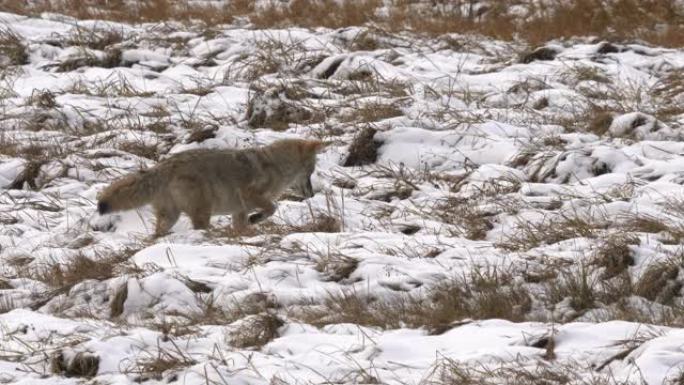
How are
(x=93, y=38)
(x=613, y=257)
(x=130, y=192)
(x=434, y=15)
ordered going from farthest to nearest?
(x=434, y=15), (x=93, y=38), (x=130, y=192), (x=613, y=257)

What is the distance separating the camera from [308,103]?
39.4ft

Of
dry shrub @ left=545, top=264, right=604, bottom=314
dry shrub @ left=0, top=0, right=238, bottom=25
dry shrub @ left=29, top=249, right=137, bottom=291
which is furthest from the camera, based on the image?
dry shrub @ left=0, top=0, right=238, bottom=25

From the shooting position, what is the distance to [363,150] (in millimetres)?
10602

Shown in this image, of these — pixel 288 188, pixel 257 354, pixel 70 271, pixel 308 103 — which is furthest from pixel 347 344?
pixel 308 103

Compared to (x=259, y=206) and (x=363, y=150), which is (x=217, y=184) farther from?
(x=363, y=150)

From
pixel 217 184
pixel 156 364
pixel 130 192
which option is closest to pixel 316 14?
pixel 217 184

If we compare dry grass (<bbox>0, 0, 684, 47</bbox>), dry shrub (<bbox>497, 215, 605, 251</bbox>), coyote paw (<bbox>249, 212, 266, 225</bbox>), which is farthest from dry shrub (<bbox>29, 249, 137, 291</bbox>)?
dry grass (<bbox>0, 0, 684, 47</bbox>)

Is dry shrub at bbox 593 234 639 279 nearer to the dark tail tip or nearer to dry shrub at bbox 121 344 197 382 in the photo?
dry shrub at bbox 121 344 197 382

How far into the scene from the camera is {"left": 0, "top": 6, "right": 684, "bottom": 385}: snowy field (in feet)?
17.7

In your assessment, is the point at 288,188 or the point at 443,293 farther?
the point at 288,188

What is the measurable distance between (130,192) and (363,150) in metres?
2.84

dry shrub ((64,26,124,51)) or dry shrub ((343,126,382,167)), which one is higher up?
dry shrub ((64,26,124,51))

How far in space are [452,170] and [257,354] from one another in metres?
5.11

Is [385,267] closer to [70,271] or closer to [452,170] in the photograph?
[70,271]
